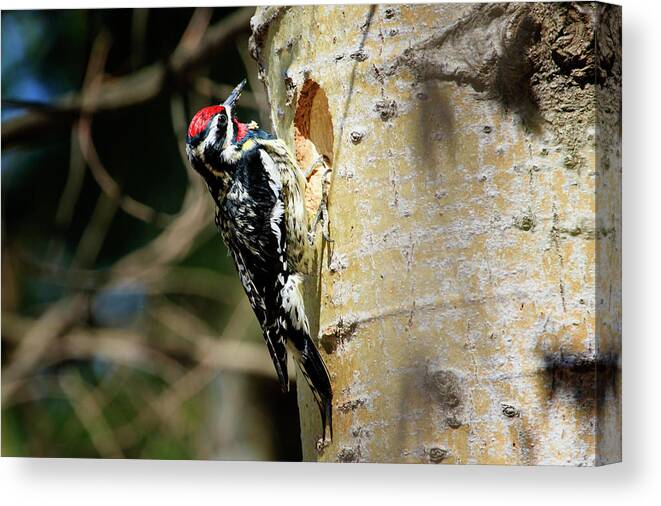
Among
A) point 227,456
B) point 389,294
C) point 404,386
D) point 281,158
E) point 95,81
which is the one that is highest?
point 95,81

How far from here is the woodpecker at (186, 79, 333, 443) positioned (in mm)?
3314

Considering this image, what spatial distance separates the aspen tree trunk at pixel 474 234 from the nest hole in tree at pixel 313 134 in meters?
0.04

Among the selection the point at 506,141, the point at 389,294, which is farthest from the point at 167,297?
the point at 506,141

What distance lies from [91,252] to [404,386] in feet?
3.67

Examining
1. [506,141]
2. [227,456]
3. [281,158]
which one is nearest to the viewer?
[506,141]

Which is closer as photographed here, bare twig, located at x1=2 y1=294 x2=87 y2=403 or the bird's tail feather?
the bird's tail feather

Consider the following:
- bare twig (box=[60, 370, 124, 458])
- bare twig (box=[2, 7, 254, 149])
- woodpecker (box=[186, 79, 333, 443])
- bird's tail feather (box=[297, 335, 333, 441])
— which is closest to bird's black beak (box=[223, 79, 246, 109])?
woodpecker (box=[186, 79, 333, 443])

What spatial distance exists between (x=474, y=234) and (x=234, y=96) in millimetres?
878

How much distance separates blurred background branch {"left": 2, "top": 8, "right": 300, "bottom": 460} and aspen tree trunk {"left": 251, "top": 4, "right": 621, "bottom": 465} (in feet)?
1.83

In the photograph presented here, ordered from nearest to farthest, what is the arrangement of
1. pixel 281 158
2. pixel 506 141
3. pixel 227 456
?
pixel 506 141 < pixel 281 158 < pixel 227 456

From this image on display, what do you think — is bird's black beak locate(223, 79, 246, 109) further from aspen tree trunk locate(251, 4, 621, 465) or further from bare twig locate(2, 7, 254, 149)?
aspen tree trunk locate(251, 4, 621, 465)

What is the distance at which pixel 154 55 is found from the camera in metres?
3.67

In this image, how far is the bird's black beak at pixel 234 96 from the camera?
3.51 m

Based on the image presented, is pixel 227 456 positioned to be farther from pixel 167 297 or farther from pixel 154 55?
pixel 154 55
